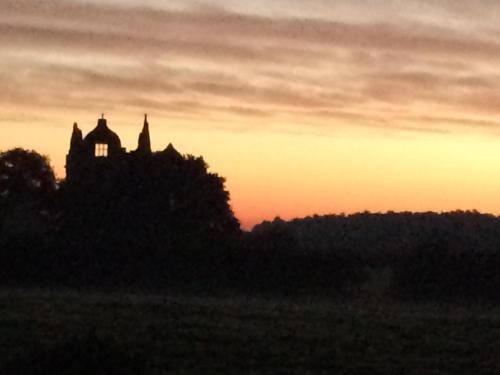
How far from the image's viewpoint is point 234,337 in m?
30.6

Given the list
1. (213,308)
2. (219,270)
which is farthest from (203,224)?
(213,308)

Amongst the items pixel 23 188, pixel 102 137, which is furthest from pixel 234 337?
pixel 102 137

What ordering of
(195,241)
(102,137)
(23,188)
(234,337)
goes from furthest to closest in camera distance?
(102,137) → (23,188) → (195,241) → (234,337)

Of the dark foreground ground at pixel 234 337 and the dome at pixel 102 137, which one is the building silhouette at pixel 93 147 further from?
the dark foreground ground at pixel 234 337

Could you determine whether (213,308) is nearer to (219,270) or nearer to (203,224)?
(219,270)

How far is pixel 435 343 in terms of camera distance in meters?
31.0

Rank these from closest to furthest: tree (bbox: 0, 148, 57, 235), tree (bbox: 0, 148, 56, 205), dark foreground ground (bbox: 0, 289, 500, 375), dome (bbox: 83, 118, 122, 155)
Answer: dark foreground ground (bbox: 0, 289, 500, 375) < tree (bbox: 0, 148, 57, 235) < tree (bbox: 0, 148, 56, 205) < dome (bbox: 83, 118, 122, 155)

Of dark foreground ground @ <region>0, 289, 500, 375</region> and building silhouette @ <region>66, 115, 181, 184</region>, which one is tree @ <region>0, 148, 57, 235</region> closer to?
building silhouette @ <region>66, 115, 181, 184</region>

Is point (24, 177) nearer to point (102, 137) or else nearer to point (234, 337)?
point (102, 137)

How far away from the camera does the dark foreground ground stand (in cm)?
2319

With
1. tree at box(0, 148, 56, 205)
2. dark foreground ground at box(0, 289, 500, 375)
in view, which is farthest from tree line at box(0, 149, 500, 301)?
dark foreground ground at box(0, 289, 500, 375)

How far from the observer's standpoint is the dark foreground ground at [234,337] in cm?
2319

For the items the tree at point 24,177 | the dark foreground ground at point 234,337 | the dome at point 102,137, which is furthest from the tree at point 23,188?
the dark foreground ground at point 234,337

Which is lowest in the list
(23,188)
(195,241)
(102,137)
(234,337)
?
(234,337)
